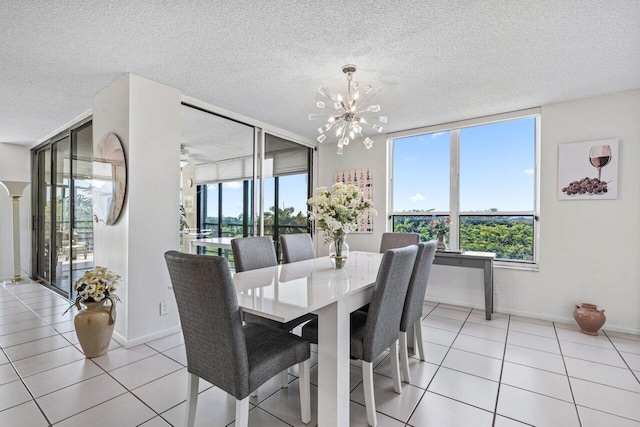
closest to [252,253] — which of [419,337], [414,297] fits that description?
[414,297]

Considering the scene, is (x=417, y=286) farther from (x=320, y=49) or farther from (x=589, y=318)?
(x=589, y=318)

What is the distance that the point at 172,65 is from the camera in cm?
251

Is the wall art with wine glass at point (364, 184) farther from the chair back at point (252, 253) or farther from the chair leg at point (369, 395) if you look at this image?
the chair leg at point (369, 395)

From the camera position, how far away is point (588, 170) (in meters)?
3.19

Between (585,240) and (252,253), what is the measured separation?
3513 mm

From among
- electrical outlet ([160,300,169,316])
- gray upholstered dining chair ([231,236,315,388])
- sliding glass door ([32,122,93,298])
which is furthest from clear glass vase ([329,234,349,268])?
sliding glass door ([32,122,93,298])

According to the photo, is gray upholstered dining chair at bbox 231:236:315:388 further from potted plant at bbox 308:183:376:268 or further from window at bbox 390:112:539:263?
window at bbox 390:112:539:263

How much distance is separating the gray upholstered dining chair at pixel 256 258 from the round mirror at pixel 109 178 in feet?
4.09

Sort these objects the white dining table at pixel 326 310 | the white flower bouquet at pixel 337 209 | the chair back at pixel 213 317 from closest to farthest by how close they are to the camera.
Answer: the chair back at pixel 213 317 → the white dining table at pixel 326 310 → the white flower bouquet at pixel 337 209

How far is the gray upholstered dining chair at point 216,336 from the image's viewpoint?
129cm

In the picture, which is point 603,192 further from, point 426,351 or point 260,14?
point 260,14

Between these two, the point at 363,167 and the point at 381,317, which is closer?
the point at 381,317

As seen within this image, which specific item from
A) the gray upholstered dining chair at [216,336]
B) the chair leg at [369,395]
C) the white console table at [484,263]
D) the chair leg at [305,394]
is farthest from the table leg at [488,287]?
the gray upholstered dining chair at [216,336]

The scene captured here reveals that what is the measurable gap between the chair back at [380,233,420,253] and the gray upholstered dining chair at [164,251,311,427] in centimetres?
187
